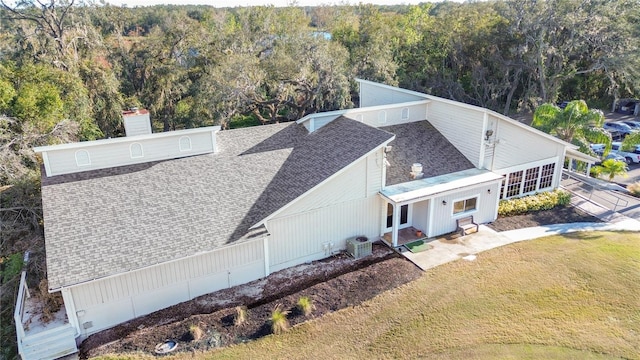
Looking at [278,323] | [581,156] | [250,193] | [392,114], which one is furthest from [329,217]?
[581,156]

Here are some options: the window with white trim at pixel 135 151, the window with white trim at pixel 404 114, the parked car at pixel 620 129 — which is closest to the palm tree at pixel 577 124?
the window with white trim at pixel 404 114

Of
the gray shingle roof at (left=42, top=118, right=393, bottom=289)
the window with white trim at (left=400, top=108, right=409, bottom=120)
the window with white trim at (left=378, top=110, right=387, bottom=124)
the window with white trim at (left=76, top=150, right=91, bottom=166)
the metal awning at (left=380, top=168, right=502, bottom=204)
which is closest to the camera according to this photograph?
the gray shingle roof at (left=42, top=118, right=393, bottom=289)

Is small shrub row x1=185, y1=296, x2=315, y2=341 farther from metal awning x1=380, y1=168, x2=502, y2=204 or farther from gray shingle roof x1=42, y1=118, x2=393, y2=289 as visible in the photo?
metal awning x1=380, y1=168, x2=502, y2=204

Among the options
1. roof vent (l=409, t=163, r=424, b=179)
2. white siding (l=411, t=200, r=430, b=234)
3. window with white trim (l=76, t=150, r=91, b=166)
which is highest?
window with white trim (l=76, t=150, r=91, b=166)

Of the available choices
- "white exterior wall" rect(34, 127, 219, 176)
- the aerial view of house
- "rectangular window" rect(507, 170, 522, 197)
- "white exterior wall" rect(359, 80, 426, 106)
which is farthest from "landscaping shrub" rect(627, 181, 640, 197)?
"white exterior wall" rect(34, 127, 219, 176)

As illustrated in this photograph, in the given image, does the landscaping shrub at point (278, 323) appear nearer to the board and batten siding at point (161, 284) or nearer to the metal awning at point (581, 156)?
the board and batten siding at point (161, 284)

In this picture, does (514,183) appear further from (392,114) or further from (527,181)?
(392,114)
